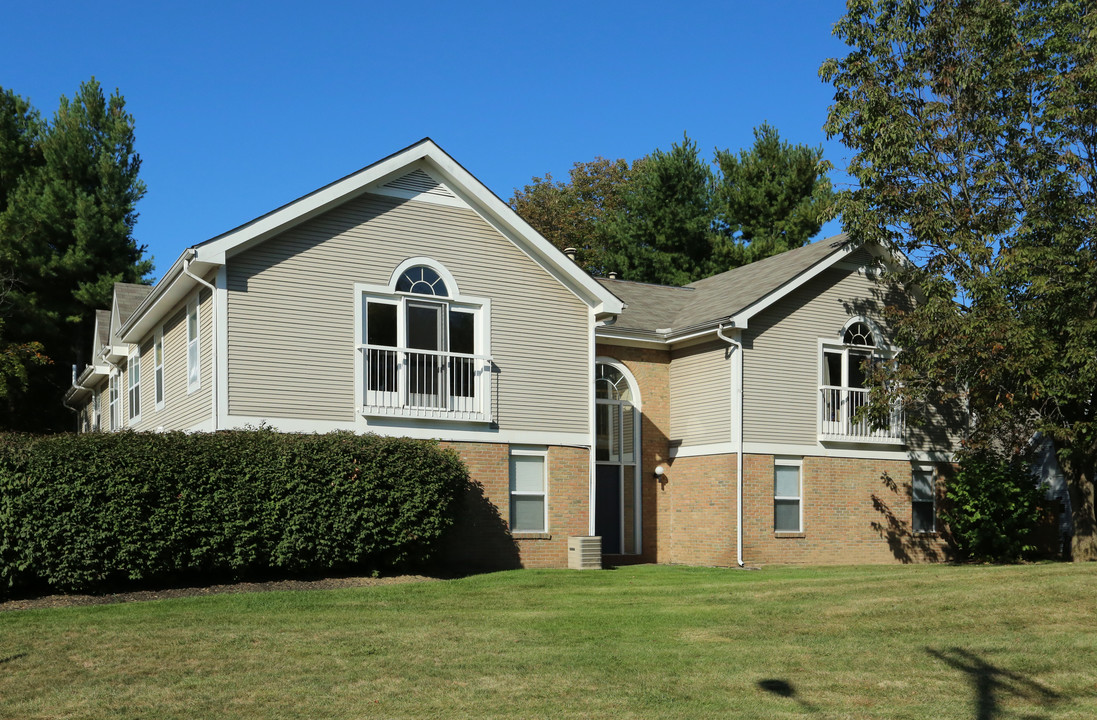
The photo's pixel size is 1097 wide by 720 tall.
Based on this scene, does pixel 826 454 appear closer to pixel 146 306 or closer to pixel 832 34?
pixel 832 34

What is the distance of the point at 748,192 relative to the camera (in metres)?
43.2

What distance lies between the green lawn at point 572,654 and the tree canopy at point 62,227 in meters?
28.0

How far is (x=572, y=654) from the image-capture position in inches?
394

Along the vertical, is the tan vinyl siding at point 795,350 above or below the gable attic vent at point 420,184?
below

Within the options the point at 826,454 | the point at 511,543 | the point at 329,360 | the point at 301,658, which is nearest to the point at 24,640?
the point at 301,658

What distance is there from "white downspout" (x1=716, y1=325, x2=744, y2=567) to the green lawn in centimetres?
565

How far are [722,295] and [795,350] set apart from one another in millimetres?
2526

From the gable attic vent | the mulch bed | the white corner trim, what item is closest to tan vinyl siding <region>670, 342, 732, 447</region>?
the gable attic vent

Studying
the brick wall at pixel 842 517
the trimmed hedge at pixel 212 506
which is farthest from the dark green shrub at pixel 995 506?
the trimmed hedge at pixel 212 506

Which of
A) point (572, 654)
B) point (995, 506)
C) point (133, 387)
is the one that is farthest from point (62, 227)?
point (572, 654)

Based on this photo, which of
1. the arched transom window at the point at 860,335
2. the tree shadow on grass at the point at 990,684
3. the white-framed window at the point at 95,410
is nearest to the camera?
the tree shadow on grass at the point at 990,684

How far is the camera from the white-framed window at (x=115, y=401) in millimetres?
26828

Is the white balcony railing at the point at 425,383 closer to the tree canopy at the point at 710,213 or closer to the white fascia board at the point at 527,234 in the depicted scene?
the white fascia board at the point at 527,234

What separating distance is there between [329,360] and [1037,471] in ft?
63.8
